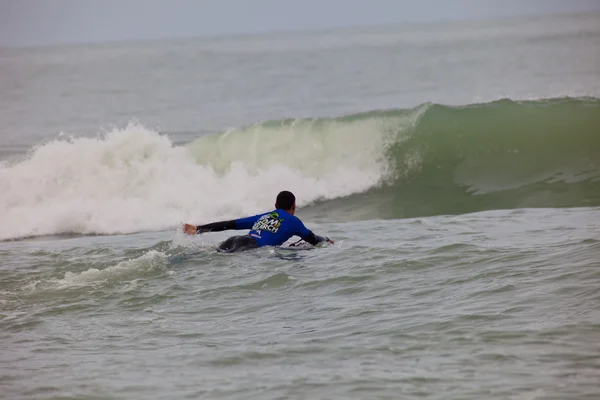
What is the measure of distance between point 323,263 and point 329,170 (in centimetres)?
817

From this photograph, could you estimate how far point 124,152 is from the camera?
17.9 m

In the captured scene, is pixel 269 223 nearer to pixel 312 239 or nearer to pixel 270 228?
pixel 270 228

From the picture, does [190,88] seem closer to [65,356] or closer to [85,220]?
[85,220]

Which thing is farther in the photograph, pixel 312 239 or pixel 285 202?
pixel 285 202

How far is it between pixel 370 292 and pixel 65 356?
299 centimetres

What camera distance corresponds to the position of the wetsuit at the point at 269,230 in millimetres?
10289

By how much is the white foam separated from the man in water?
15.3ft

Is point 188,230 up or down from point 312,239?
up

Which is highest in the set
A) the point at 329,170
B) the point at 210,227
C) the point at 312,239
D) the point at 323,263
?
the point at 329,170

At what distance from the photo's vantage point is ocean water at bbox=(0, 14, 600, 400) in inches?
242

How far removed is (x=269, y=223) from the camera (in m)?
10.4

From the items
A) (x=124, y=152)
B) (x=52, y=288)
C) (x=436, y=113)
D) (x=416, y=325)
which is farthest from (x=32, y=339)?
(x=436, y=113)

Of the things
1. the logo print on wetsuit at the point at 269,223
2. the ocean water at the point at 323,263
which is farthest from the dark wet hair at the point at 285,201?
the ocean water at the point at 323,263

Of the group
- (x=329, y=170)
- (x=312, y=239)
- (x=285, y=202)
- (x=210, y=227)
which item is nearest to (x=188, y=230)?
(x=210, y=227)
